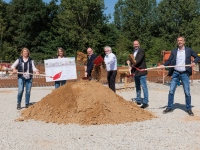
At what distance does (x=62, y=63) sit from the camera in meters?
10.3

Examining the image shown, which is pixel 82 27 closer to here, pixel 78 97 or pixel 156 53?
pixel 156 53

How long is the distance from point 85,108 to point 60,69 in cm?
282

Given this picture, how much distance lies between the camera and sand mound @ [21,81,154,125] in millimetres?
7648

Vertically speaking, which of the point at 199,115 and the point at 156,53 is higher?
the point at 156,53

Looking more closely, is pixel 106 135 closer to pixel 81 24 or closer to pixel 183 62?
pixel 183 62

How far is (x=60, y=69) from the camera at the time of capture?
1029 centimetres

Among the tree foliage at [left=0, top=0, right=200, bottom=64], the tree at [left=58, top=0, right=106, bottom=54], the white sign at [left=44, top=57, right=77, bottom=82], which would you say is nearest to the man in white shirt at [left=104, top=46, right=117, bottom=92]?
the white sign at [left=44, top=57, right=77, bottom=82]

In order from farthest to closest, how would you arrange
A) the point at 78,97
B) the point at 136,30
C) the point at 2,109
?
the point at 136,30, the point at 2,109, the point at 78,97

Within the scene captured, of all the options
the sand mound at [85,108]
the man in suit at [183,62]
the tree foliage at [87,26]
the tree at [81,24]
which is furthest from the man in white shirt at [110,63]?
the tree at [81,24]

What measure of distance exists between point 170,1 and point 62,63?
173 ft

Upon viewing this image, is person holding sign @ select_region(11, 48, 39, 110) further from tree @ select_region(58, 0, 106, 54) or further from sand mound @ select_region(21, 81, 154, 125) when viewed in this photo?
tree @ select_region(58, 0, 106, 54)

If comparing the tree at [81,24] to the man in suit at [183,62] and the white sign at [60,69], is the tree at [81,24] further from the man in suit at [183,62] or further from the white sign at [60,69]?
the man in suit at [183,62]

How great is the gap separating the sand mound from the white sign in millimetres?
1783

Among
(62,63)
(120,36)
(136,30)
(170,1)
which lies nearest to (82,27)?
(120,36)
